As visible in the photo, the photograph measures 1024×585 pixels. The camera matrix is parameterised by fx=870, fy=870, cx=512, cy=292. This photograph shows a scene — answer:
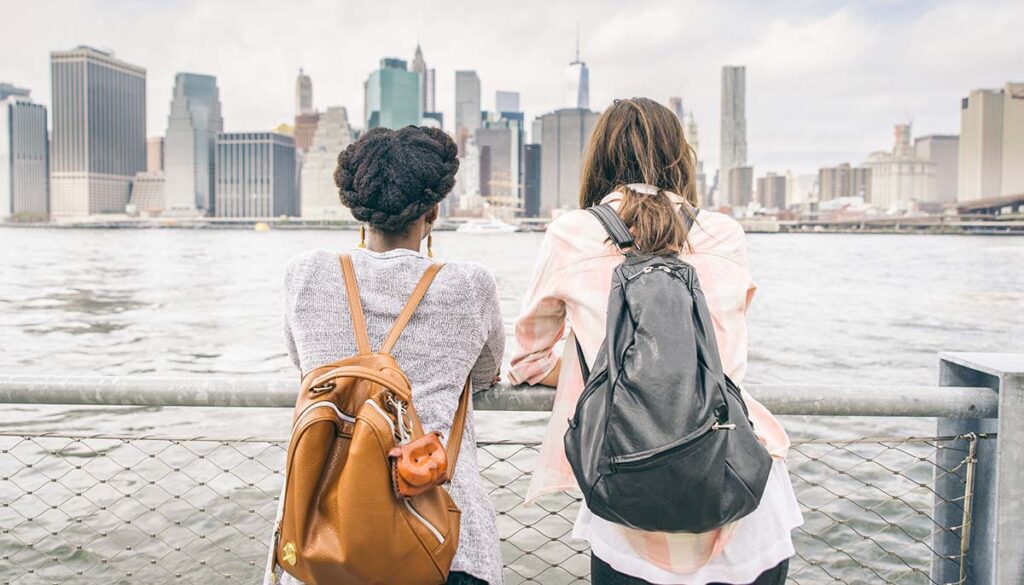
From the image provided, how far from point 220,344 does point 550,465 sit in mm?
17939

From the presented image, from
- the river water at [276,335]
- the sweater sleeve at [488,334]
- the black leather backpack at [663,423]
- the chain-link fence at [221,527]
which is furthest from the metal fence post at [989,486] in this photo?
the river water at [276,335]

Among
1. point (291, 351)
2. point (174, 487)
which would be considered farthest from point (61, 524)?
point (291, 351)

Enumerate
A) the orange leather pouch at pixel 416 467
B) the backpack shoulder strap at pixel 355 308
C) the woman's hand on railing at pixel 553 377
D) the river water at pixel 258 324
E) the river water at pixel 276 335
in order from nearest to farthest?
the orange leather pouch at pixel 416 467 < the backpack shoulder strap at pixel 355 308 < the woman's hand on railing at pixel 553 377 < the river water at pixel 276 335 < the river water at pixel 258 324

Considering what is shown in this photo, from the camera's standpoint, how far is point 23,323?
22.8 metres

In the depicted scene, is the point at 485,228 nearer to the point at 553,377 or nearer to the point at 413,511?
the point at 553,377

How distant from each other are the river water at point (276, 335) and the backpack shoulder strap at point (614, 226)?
4.56 metres

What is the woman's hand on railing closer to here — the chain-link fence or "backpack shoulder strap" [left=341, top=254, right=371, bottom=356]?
"backpack shoulder strap" [left=341, top=254, right=371, bottom=356]

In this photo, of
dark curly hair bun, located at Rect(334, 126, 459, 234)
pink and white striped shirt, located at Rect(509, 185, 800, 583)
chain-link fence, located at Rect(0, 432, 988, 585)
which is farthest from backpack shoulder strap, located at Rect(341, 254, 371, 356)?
chain-link fence, located at Rect(0, 432, 988, 585)

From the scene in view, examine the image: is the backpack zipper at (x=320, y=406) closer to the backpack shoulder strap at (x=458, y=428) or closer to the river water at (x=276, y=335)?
the backpack shoulder strap at (x=458, y=428)

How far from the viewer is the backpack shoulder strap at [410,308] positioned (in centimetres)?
188

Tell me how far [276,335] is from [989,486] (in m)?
19.0

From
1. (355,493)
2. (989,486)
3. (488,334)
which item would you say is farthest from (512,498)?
(355,493)

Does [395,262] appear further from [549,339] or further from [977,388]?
[977,388]

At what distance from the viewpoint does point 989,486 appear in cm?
246
